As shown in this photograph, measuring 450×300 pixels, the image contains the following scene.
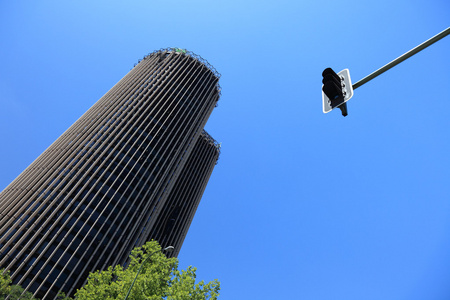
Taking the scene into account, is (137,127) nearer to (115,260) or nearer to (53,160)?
(53,160)

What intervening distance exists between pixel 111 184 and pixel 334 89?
58972mm

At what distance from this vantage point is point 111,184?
5769 cm

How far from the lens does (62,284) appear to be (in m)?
44.9

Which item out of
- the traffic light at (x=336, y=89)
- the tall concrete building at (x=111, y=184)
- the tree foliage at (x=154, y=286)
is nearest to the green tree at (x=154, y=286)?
the tree foliage at (x=154, y=286)

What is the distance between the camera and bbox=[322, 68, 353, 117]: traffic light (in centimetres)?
516

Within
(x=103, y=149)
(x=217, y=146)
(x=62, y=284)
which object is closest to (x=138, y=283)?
(x=62, y=284)

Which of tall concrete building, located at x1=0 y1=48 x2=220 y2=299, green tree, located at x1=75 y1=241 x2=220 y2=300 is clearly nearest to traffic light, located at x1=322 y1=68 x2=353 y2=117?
green tree, located at x1=75 y1=241 x2=220 y2=300

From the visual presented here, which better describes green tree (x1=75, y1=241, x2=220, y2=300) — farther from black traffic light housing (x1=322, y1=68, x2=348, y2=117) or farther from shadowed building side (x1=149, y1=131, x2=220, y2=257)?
shadowed building side (x1=149, y1=131, x2=220, y2=257)

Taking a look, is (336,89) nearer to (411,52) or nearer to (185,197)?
(411,52)

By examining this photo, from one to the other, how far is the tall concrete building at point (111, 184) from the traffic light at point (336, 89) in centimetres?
5268

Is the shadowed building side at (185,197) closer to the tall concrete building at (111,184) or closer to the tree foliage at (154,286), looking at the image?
the tall concrete building at (111,184)

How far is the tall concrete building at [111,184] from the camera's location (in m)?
46.2

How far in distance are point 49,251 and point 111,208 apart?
12619mm

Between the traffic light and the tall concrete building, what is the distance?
173 ft
